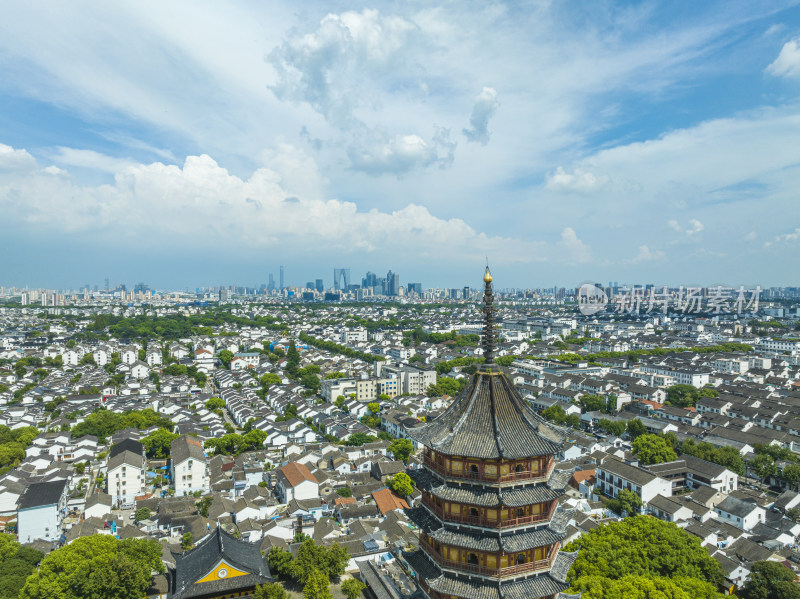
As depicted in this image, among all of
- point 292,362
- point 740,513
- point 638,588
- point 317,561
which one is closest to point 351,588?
Result: point 317,561

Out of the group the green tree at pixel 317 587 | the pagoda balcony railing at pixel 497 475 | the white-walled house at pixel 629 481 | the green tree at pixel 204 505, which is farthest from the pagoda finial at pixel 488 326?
the green tree at pixel 204 505

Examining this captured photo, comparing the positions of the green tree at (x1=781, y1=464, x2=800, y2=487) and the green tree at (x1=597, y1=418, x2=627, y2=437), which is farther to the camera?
the green tree at (x1=597, y1=418, x2=627, y2=437)

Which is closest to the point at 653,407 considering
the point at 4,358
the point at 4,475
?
the point at 4,475

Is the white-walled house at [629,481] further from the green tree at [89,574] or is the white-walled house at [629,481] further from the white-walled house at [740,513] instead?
the green tree at [89,574]

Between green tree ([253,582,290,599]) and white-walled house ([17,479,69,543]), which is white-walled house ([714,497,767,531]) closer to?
green tree ([253,582,290,599])

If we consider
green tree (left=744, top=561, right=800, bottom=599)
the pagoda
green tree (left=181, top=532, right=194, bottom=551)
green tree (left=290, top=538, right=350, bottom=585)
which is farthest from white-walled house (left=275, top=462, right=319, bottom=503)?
green tree (left=744, top=561, right=800, bottom=599)
